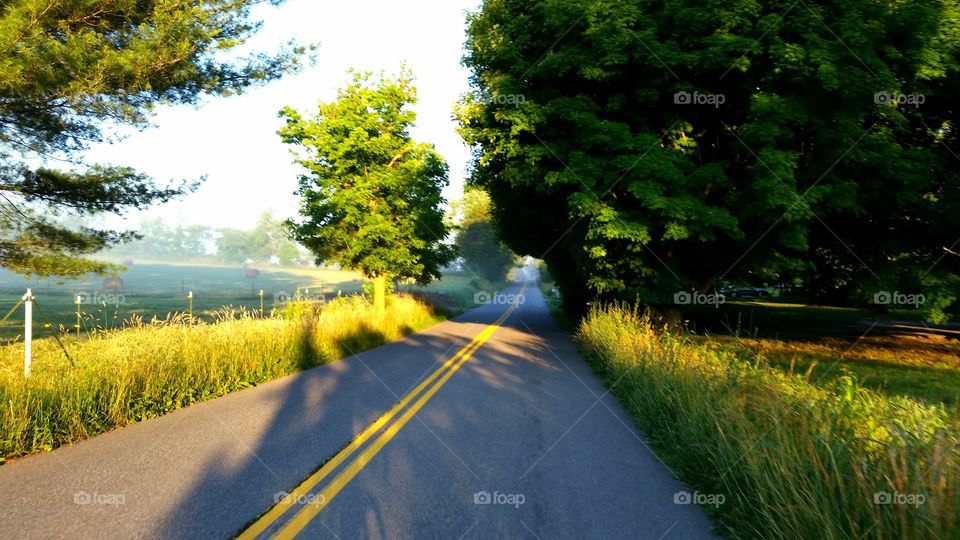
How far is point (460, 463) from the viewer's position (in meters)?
5.16

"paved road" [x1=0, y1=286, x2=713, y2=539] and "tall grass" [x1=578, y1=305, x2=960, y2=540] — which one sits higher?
"tall grass" [x1=578, y1=305, x2=960, y2=540]

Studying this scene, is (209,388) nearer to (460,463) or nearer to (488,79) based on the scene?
(460,463)

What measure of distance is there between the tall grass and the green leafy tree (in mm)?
62045

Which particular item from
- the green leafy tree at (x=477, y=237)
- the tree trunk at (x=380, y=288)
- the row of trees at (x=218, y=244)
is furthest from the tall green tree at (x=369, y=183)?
the row of trees at (x=218, y=244)

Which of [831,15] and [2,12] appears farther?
[831,15]

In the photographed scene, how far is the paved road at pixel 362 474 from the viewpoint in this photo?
12.5 ft

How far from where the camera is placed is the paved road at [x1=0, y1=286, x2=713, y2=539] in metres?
3.80

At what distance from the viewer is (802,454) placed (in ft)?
13.0

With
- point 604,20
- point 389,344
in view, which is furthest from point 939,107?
point 389,344

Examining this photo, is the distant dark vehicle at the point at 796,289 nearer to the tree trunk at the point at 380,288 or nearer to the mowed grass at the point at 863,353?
the mowed grass at the point at 863,353

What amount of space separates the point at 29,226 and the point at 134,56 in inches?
221

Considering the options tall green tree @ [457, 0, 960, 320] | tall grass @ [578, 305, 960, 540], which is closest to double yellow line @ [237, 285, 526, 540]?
tall grass @ [578, 305, 960, 540]

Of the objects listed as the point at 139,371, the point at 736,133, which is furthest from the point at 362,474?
the point at 736,133

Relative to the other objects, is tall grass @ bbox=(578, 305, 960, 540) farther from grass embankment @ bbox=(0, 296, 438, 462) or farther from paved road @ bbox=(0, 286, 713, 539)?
grass embankment @ bbox=(0, 296, 438, 462)
